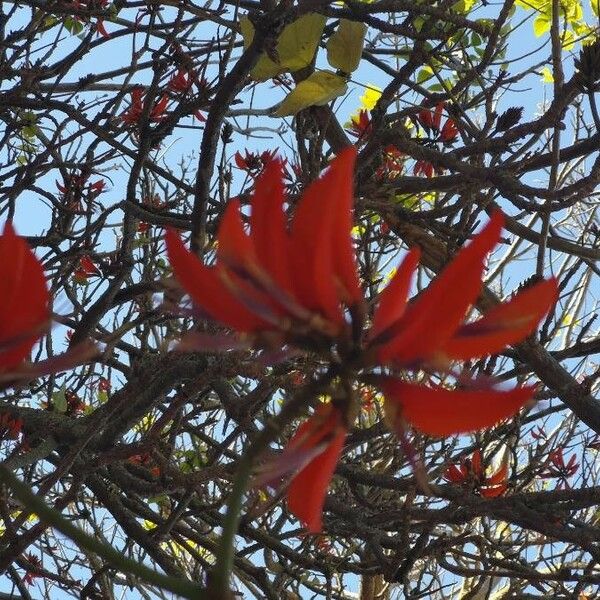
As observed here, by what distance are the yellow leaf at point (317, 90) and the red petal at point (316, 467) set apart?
62cm

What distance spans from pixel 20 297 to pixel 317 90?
0.65 metres

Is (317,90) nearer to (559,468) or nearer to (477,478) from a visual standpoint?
(477,478)

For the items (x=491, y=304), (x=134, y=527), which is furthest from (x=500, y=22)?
(x=134, y=527)

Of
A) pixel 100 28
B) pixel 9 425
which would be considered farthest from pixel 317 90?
pixel 100 28

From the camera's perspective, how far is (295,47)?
109 cm

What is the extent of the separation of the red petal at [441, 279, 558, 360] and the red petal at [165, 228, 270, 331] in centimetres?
10

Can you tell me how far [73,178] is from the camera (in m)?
2.44

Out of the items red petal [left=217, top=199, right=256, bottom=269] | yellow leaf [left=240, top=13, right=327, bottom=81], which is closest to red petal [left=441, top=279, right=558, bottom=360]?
red petal [left=217, top=199, right=256, bottom=269]

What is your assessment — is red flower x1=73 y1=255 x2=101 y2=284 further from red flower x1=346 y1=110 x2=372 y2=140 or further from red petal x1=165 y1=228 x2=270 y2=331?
red petal x1=165 y1=228 x2=270 y2=331

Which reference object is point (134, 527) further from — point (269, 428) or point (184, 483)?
point (269, 428)

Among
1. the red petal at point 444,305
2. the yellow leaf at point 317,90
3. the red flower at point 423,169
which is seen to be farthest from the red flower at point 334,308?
the red flower at point 423,169

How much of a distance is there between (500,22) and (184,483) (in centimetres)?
88

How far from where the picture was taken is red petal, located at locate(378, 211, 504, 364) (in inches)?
15.7

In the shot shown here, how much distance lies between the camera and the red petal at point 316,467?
17.6 inches
